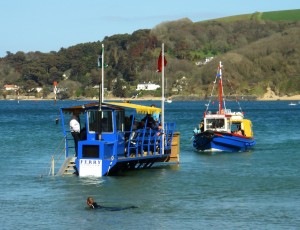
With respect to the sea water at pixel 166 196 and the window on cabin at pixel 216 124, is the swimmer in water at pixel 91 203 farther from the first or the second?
the window on cabin at pixel 216 124

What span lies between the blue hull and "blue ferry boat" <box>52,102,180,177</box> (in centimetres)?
1299

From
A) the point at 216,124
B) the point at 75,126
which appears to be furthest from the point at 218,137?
the point at 75,126

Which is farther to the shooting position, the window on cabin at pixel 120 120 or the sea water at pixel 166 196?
the window on cabin at pixel 120 120

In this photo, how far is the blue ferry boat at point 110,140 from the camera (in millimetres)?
33062

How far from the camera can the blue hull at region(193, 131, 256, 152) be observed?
49.8 m

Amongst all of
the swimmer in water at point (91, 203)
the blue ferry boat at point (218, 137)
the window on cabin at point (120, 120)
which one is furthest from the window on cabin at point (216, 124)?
the swimmer in water at point (91, 203)

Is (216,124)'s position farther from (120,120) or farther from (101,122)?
(101,122)

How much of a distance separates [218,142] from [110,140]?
17349mm

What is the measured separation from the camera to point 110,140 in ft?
110

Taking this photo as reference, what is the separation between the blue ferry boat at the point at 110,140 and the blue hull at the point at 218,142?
12991 mm

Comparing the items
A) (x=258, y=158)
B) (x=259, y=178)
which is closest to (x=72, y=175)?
(x=259, y=178)

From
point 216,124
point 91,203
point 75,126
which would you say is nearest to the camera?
point 91,203

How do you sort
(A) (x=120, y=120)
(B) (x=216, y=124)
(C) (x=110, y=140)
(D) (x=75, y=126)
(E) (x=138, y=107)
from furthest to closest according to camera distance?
1. (B) (x=216, y=124)
2. (E) (x=138, y=107)
3. (A) (x=120, y=120)
4. (D) (x=75, y=126)
5. (C) (x=110, y=140)

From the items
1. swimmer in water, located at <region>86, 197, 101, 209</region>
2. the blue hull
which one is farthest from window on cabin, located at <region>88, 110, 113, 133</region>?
the blue hull
